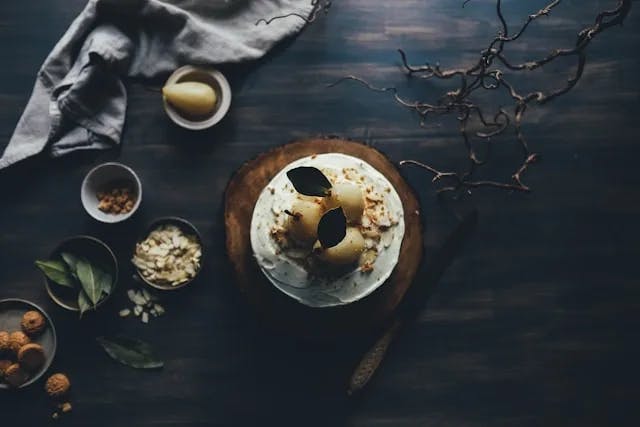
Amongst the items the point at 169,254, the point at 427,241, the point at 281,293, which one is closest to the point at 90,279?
the point at 169,254

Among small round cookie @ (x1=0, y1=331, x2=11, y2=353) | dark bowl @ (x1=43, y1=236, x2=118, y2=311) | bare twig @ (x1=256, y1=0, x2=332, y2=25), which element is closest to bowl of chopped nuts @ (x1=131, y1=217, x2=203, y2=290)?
dark bowl @ (x1=43, y1=236, x2=118, y2=311)

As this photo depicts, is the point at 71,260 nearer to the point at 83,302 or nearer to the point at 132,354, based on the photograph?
the point at 83,302

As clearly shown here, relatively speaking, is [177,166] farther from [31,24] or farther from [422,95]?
[422,95]

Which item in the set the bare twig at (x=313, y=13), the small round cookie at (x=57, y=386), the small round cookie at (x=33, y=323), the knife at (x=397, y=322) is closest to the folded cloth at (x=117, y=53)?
the bare twig at (x=313, y=13)

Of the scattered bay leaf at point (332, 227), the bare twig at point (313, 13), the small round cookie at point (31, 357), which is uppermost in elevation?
the bare twig at point (313, 13)

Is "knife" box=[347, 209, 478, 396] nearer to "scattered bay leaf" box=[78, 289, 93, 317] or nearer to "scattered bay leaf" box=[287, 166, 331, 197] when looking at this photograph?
"scattered bay leaf" box=[287, 166, 331, 197]

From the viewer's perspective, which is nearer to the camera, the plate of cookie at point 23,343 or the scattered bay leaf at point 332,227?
the scattered bay leaf at point 332,227

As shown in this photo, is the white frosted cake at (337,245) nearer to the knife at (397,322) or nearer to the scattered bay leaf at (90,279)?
the knife at (397,322)
